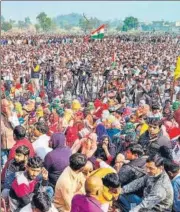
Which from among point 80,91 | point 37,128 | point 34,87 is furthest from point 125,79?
point 37,128

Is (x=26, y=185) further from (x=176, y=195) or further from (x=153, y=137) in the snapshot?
(x=153, y=137)

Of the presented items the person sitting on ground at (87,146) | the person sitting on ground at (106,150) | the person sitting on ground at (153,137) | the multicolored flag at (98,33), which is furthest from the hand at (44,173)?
the multicolored flag at (98,33)

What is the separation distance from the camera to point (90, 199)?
384 centimetres

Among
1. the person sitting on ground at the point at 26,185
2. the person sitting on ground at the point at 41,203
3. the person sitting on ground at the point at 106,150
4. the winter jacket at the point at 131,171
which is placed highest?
the person sitting on ground at the point at 41,203

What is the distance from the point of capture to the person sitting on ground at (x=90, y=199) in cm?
382

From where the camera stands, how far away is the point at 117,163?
532 centimetres

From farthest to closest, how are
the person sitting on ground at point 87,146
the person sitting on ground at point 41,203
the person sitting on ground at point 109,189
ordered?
the person sitting on ground at point 87,146, the person sitting on ground at point 109,189, the person sitting on ground at point 41,203

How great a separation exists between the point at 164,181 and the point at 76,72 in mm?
10870

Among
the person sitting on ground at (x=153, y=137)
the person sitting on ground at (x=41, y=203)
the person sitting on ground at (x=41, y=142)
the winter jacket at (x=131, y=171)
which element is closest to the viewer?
the person sitting on ground at (x=41, y=203)

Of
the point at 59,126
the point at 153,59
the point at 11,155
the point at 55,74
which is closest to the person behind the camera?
the point at 11,155

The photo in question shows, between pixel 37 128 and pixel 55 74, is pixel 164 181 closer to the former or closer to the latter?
pixel 37 128

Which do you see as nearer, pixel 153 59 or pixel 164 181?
pixel 164 181

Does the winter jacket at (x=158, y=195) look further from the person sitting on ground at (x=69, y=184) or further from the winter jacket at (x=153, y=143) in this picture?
the winter jacket at (x=153, y=143)

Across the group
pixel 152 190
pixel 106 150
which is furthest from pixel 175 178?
pixel 106 150
